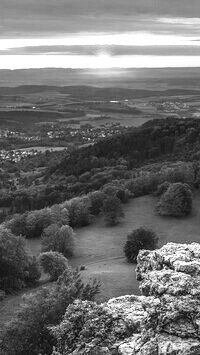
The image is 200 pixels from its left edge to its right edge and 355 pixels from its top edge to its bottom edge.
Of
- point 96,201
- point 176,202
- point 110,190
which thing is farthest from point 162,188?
point 96,201

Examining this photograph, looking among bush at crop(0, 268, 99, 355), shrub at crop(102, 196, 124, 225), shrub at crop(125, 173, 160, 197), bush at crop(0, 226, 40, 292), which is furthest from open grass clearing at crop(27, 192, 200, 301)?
bush at crop(0, 268, 99, 355)

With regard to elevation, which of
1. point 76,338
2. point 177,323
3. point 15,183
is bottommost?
point 15,183

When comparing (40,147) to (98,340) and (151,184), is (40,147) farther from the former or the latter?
(98,340)

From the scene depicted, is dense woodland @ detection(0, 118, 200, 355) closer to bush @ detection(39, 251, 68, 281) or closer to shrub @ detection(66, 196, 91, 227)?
bush @ detection(39, 251, 68, 281)

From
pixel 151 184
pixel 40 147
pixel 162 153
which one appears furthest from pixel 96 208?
pixel 40 147

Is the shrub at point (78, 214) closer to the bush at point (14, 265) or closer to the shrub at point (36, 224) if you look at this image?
the shrub at point (36, 224)

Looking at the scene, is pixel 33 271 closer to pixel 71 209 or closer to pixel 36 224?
pixel 36 224

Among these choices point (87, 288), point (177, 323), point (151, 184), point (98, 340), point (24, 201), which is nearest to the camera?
point (177, 323)
